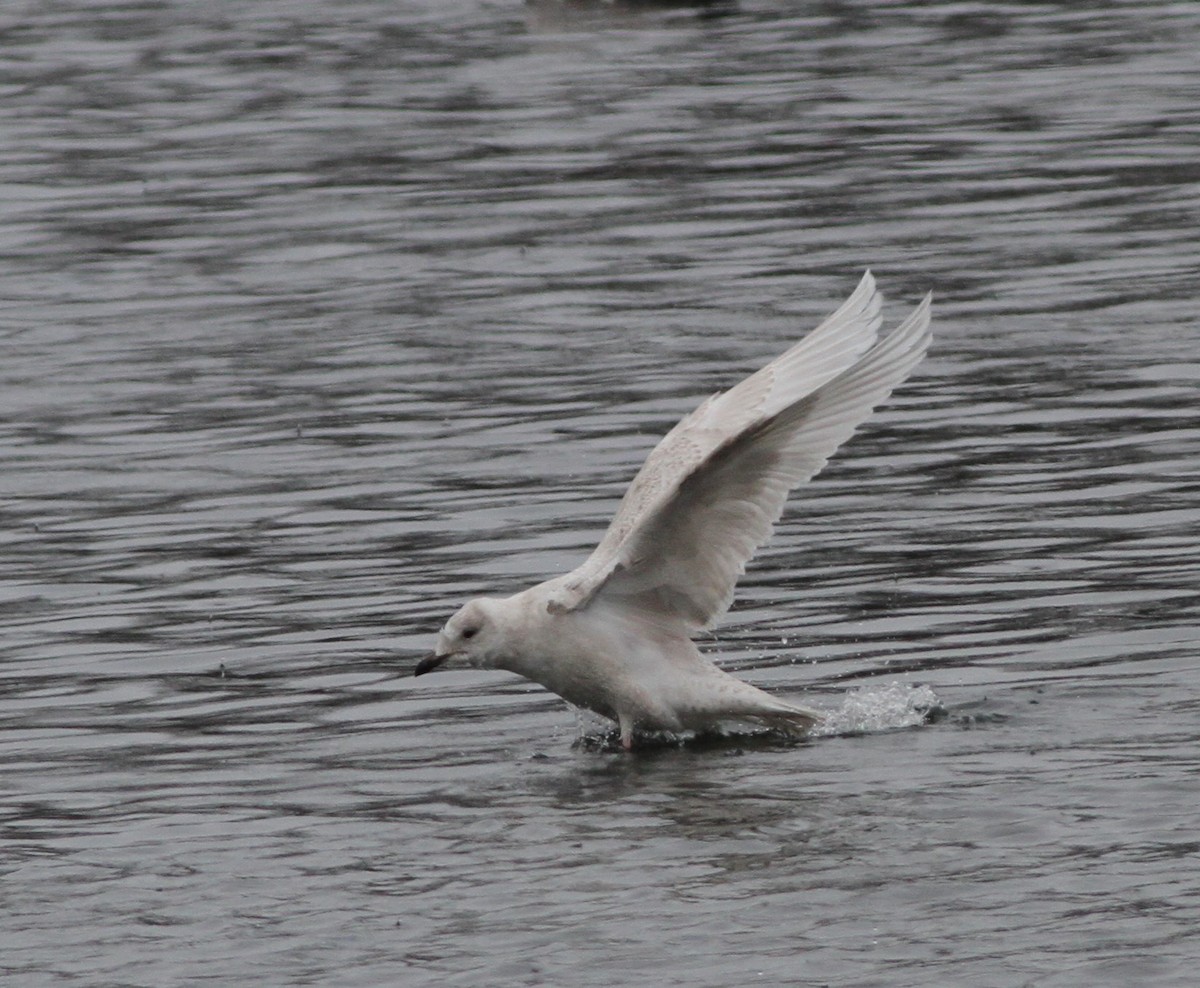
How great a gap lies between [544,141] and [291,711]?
15.6m

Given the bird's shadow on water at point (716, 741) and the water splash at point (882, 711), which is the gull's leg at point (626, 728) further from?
the water splash at point (882, 711)

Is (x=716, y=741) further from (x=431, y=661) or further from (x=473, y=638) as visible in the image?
(x=431, y=661)

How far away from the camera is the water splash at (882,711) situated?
11.5m

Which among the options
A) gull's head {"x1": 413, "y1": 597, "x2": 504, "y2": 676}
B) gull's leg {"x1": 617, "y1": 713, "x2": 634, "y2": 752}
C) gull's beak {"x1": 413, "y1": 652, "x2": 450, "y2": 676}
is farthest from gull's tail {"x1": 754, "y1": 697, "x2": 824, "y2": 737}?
gull's beak {"x1": 413, "y1": 652, "x2": 450, "y2": 676}

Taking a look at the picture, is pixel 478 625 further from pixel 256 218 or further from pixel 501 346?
pixel 256 218

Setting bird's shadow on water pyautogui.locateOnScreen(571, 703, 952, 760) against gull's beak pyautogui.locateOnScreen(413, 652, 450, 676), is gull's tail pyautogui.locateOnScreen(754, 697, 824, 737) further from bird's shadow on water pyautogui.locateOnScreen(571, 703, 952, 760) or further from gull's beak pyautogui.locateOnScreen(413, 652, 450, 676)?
gull's beak pyautogui.locateOnScreen(413, 652, 450, 676)

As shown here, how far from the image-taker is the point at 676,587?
39.3 ft

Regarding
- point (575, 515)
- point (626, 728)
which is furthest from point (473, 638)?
point (575, 515)

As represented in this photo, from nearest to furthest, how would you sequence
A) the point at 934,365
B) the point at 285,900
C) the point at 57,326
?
1. the point at 285,900
2. the point at 934,365
3. the point at 57,326

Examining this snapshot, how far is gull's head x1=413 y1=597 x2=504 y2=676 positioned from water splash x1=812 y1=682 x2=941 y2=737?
1.36 meters

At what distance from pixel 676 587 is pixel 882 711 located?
1058 millimetres

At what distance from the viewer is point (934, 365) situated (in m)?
18.2

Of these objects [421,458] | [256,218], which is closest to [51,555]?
[421,458]

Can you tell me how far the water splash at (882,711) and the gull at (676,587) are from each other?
159 millimetres
